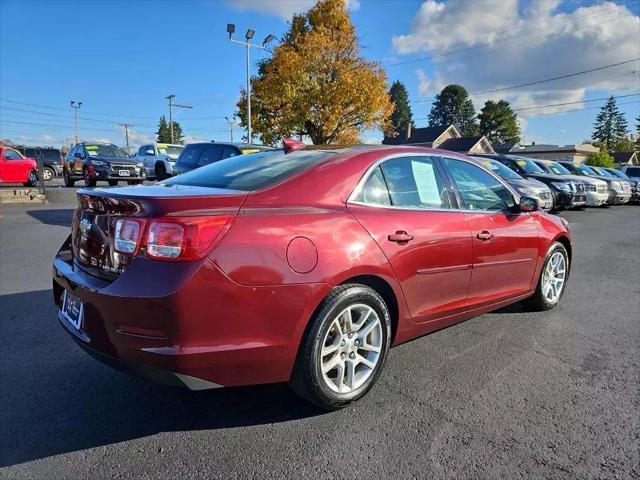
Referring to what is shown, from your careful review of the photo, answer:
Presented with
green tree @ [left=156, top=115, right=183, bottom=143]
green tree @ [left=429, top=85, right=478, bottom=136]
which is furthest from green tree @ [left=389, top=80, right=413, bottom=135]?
green tree @ [left=156, top=115, right=183, bottom=143]

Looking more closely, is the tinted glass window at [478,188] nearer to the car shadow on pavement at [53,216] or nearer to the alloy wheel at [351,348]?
the alloy wheel at [351,348]

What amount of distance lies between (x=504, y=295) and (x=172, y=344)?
289 centimetres

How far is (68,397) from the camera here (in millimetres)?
2930

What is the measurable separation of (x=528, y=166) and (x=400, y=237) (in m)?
14.0

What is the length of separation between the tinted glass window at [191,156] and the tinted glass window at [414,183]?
8192 millimetres

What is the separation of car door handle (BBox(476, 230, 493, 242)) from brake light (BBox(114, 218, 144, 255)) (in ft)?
8.09

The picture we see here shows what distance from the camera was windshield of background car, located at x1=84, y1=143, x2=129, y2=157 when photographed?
15.7m

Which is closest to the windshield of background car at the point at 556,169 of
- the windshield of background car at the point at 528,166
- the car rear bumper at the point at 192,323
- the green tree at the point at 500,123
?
the windshield of background car at the point at 528,166

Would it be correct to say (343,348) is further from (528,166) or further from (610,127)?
(610,127)

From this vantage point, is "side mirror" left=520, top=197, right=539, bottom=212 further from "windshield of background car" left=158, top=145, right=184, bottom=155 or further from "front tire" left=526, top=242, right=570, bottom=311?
"windshield of background car" left=158, top=145, right=184, bottom=155

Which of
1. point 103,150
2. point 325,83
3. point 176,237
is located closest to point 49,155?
point 103,150

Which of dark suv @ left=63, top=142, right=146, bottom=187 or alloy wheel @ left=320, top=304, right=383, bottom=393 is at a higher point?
dark suv @ left=63, top=142, right=146, bottom=187

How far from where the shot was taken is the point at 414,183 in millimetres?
3371

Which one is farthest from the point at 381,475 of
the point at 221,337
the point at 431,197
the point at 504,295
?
the point at 504,295
